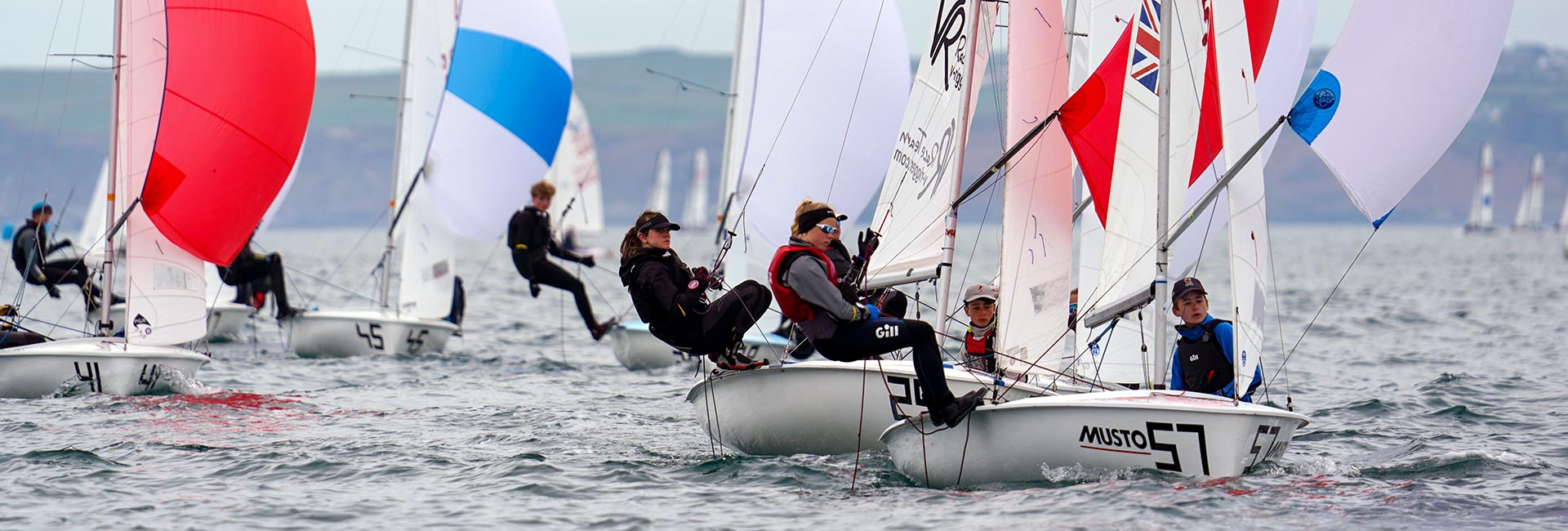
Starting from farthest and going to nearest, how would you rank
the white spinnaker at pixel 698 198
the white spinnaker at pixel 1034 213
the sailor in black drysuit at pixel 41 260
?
the white spinnaker at pixel 698 198 < the sailor in black drysuit at pixel 41 260 < the white spinnaker at pixel 1034 213

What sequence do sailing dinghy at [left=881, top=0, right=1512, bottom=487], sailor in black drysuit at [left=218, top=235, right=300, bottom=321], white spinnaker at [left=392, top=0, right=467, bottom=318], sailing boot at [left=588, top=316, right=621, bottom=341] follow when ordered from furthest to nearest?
white spinnaker at [left=392, top=0, right=467, bottom=318]
sailor in black drysuit at [left=218, top=235, right=300, bottom=321]
sailing boot at [left=588, top=316, right=621, bottom=341]
sailing dinghy at [left=881, top=0, right=1512, bottom=487]

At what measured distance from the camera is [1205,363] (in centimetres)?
746

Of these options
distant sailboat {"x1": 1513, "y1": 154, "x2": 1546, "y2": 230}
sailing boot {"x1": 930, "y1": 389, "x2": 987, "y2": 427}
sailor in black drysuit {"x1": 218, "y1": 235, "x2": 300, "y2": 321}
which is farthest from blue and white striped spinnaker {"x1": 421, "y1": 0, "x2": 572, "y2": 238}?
distant sailboat {"x1": 1513, "y1": 154, "x2": 1546, "y2": 230}

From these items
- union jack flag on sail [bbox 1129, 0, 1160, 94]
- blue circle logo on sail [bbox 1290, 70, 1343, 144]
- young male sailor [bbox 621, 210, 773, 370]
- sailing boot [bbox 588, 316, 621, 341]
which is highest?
union jack flag on sail [bbox 1129, 0, 1160, 94]

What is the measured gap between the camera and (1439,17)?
265 inches

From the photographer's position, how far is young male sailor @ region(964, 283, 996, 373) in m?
8.30

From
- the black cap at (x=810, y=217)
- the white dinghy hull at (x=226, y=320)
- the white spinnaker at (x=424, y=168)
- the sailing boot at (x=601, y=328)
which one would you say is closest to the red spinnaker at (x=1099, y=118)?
the black cap at (x=810, y=217)

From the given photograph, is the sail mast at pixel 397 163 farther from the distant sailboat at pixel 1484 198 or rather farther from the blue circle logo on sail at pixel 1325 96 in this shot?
the distant sailboat at pixel 1484 198

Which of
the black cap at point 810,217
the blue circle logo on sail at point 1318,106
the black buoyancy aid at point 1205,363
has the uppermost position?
the blue circle logo on sail at point 1318,106

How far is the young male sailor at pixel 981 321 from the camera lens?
8297 millimetres

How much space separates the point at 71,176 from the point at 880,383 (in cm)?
18206

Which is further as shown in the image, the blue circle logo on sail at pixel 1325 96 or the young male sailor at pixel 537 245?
the young male sailor at pixel 537 245

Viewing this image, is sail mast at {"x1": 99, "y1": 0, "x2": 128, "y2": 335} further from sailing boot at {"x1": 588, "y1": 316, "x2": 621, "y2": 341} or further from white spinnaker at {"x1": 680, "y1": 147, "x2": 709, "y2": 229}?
white spinnaker at {"x1": 680, "y1": 147, "x2": 709, "y2": 229}

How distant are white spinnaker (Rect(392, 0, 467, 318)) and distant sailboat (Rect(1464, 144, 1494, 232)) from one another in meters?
75.9
